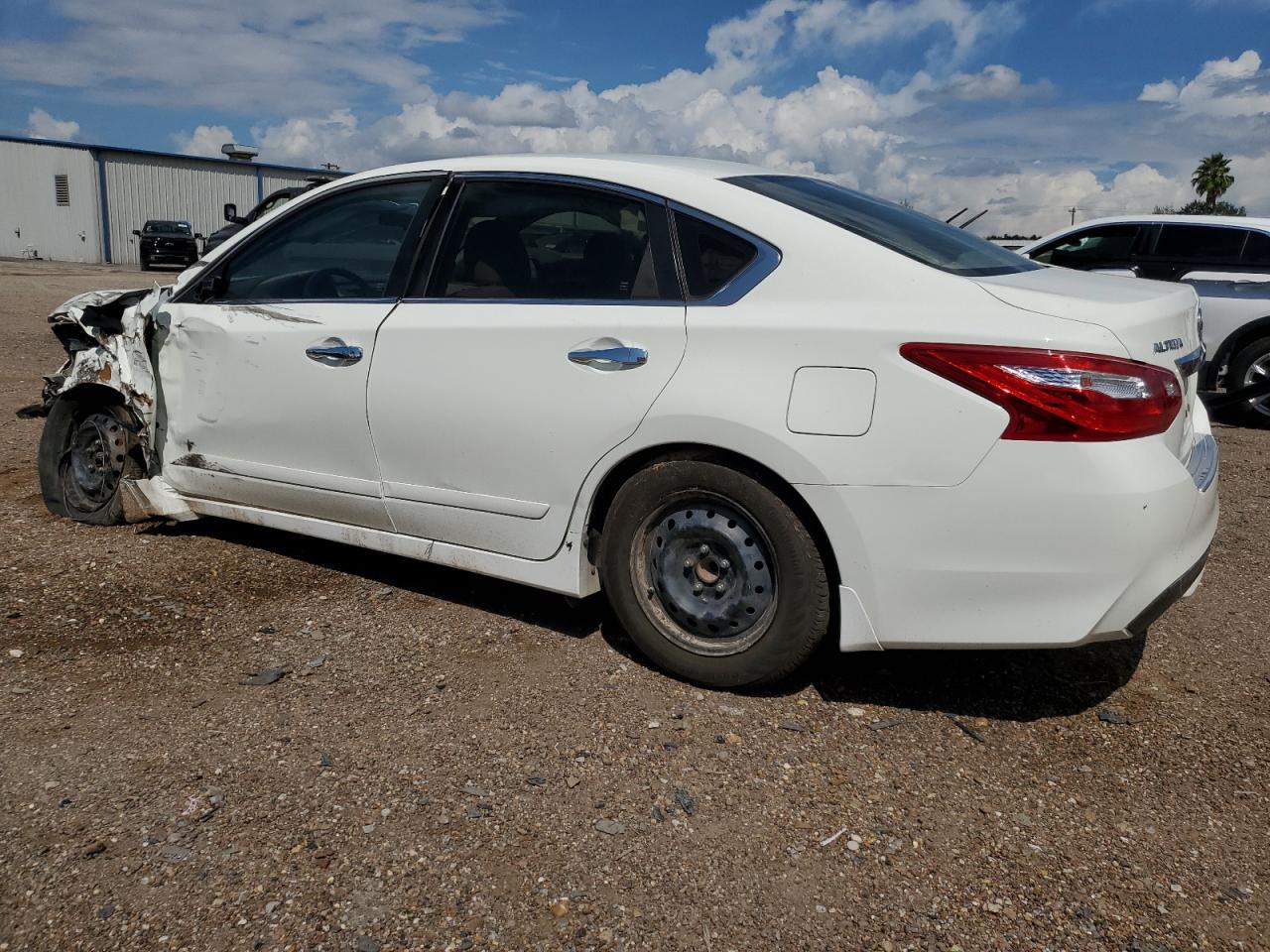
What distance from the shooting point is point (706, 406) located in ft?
10.0

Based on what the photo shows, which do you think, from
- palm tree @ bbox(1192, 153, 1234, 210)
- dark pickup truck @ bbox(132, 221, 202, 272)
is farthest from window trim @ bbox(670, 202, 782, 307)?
palm tree @ bbox(1192, 153, 1234, 210)

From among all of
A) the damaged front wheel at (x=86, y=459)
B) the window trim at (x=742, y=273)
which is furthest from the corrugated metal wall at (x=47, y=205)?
the window trim at (x=742, y=273)

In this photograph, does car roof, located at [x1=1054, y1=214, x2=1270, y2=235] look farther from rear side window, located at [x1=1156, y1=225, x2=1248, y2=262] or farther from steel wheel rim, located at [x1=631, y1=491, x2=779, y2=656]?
steel wheel rim, located at [x1=631, y1=491, x2=779, y2=656]

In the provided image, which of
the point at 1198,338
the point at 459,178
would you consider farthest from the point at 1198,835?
the point at 459,178

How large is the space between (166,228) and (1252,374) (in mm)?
31176

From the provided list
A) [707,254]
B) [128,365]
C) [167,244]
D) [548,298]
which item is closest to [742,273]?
[707,254]

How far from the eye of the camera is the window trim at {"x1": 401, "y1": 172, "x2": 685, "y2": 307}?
3.25 meters

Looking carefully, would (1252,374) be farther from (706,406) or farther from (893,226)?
(706,406)

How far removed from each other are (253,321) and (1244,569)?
175 inches

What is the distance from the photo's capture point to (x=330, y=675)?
3473 millimetres

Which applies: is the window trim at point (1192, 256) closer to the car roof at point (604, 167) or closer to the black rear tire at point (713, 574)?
the car roof at point (604, 167)

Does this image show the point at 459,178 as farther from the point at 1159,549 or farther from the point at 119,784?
the point at 1159,549

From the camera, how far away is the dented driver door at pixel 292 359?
12.6 ft

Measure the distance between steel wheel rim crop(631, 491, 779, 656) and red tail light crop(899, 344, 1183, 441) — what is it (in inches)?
30.5
